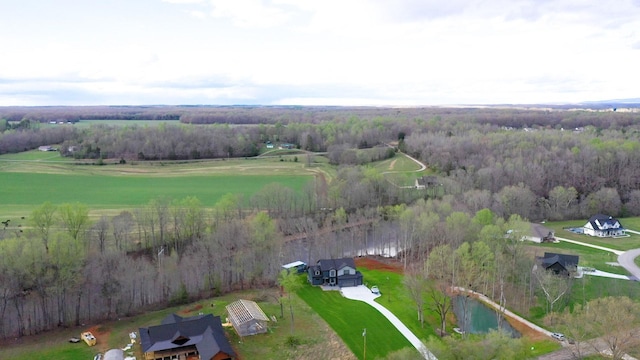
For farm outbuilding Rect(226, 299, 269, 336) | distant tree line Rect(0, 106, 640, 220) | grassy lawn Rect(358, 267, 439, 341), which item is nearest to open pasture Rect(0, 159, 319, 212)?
distant tree line Rect(0, 106, 640, 220)

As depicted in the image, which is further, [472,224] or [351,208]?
[351,208]

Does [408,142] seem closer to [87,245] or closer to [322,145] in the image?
[322,145]

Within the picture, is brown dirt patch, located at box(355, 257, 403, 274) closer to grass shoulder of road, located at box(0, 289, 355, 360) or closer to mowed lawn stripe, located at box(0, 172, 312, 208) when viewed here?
grass shoulder of road, located at box(0, 289, 355, 360)

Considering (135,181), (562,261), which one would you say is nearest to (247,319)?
(562,261)

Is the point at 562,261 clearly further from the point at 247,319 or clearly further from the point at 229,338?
the point at 229,338

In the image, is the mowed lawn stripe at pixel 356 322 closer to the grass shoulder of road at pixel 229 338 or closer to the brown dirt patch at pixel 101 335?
the grass shoulder of road at pixel 229 338

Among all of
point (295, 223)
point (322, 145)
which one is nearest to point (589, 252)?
point (295, 223)
